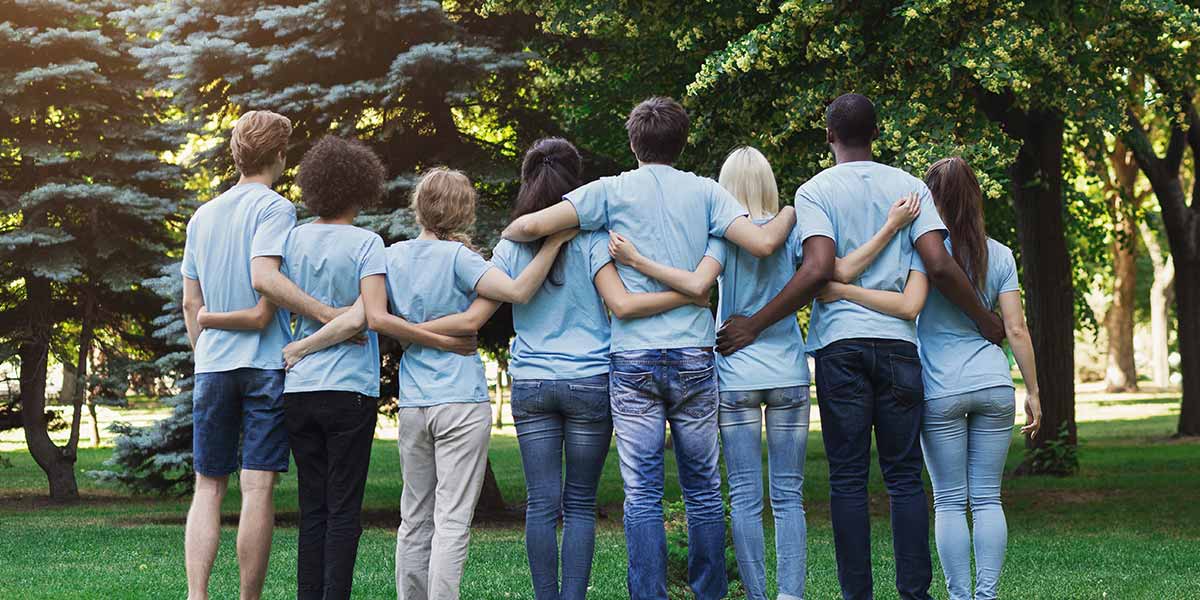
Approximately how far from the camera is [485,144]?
1428cm

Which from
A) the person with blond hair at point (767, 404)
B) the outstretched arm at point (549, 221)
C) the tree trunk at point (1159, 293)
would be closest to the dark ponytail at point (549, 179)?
the outstretched arm at point (549, 221)

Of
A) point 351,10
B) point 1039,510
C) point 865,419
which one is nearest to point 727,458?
point 865,419

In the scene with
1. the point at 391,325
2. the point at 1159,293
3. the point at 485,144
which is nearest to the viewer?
the point at 391,325

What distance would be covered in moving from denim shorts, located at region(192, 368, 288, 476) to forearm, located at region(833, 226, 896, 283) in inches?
94.3

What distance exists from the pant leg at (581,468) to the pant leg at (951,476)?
1.40 m

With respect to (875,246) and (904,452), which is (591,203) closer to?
(875,246)

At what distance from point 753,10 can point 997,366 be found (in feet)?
24.8

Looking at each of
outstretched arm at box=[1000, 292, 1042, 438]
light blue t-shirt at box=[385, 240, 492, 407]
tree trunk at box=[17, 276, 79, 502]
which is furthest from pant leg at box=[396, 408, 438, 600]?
tree trunk at box=[17, 276, 79, 502]

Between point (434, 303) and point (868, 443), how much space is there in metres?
1.83

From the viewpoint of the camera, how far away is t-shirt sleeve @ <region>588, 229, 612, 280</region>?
17.3 feet

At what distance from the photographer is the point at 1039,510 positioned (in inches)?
591

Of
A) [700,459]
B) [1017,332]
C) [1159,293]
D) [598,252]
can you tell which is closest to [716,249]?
[598,252]

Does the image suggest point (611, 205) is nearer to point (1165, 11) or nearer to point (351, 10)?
point (1165, 11)

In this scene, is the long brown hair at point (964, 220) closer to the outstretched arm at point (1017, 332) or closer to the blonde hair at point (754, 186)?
the outstretched arm at point (1017, 332)
